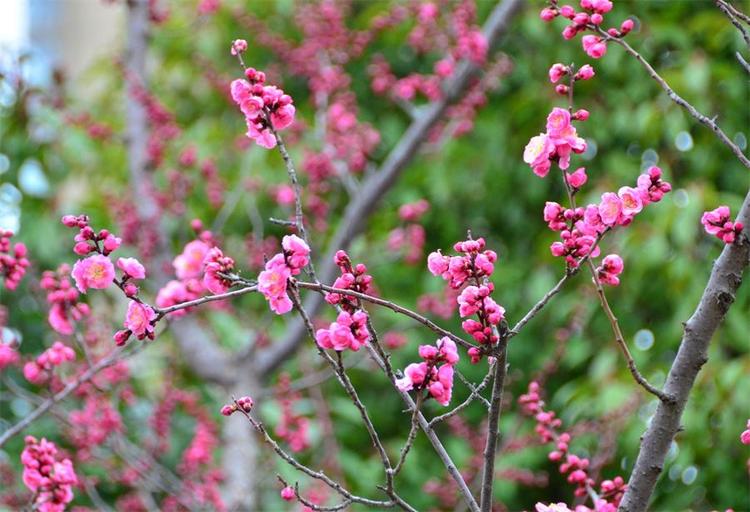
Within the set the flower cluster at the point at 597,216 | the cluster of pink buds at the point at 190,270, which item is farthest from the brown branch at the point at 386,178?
the flower cluster at the point at 597,216

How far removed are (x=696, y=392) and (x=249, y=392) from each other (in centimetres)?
152

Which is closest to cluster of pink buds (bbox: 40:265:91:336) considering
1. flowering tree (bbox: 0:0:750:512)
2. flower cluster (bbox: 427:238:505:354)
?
flowering tree (bbox: 0:0:750:512)

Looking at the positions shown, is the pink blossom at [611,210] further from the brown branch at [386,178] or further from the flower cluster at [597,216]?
the brown branch at [386,178]

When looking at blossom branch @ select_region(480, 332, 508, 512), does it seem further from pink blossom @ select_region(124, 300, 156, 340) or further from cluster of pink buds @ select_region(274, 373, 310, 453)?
cluster of pink buds @ select_region(274, 373, 310, 453)

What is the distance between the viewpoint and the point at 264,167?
4.10 metres

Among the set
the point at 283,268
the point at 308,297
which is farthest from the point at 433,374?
the point at 308,297

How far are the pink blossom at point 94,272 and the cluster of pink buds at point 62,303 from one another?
51cm

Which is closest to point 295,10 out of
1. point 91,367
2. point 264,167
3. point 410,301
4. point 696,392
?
point 264,167

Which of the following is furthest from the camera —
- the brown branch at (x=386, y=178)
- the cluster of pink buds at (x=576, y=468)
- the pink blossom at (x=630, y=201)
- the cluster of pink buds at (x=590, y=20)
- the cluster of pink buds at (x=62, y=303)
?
the brown branch at (x=386, y=178)

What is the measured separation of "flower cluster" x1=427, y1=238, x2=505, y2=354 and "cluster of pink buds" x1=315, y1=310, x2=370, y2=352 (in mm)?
123

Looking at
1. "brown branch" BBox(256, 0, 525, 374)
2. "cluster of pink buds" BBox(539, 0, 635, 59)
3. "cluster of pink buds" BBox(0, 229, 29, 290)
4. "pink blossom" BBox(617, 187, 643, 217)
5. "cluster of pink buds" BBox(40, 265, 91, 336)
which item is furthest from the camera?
"brown branch" BBox(256, 0, 525, 374)

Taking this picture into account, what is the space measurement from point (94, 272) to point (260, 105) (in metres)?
0.32

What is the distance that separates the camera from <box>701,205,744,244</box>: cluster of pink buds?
121 cm

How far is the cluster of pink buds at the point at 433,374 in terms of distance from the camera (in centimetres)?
113
